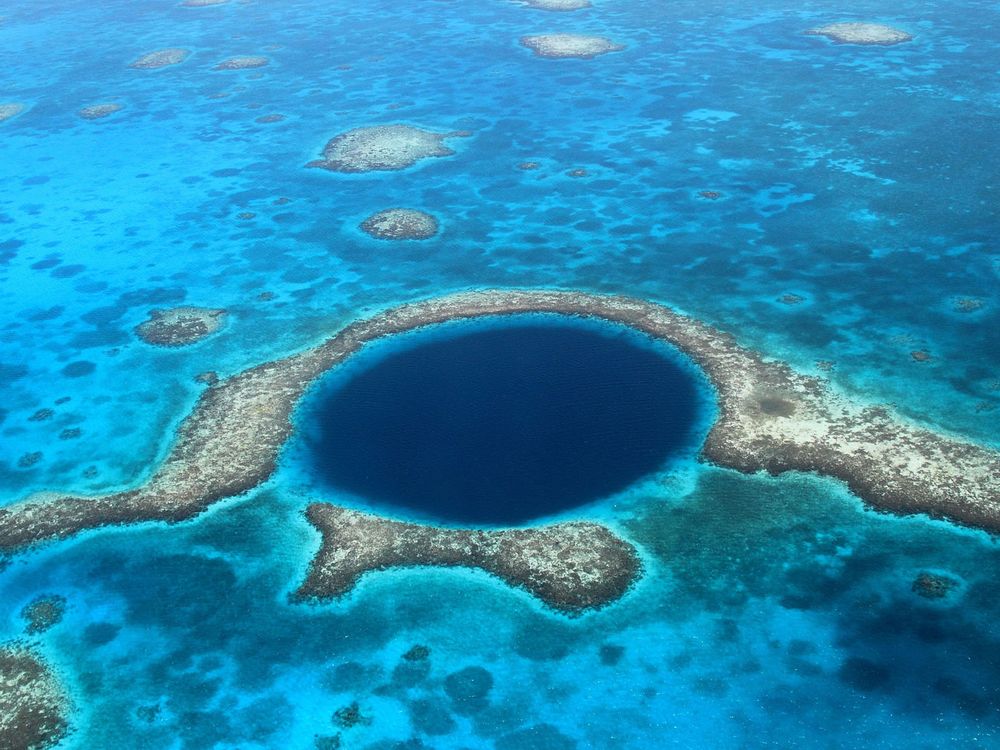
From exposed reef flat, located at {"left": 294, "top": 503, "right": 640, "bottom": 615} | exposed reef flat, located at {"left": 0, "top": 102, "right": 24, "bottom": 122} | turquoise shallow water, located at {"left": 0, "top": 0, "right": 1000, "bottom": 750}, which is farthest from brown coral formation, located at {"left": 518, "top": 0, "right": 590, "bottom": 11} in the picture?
exposed reef flat, located at {"left": 294, "top": 503, "right": 640, "bottom": 615}

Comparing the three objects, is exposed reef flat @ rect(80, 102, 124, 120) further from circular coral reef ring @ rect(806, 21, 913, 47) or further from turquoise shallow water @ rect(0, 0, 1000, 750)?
circular coral reef ring @ rect(806, 21, 913, 47)

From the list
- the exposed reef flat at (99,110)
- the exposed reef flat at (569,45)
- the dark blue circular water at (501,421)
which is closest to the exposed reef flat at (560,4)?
the exposed reef flat at (569,45)

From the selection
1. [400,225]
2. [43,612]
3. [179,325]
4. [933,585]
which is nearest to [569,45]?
[400,225]

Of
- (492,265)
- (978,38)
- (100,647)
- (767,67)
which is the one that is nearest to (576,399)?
(492,265)

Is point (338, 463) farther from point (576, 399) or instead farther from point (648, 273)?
point (648, 273)

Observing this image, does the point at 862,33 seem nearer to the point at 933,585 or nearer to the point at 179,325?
the point at 933,585
